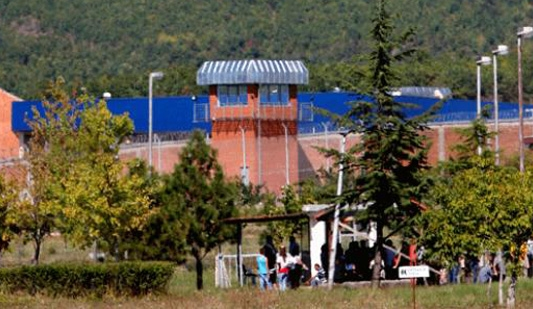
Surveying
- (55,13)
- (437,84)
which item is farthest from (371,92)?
(55,13)

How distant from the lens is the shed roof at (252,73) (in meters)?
80.4

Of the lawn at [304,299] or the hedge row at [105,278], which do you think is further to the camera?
the hedge row at [105,278]

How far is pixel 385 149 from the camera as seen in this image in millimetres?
42406

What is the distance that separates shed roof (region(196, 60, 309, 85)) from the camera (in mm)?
80438

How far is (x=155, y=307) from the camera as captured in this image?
35.0 m

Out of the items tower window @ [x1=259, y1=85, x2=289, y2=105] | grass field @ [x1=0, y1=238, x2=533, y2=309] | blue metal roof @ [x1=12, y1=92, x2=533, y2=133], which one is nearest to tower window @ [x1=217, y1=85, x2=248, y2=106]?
tower window @ [x1=259, y1=85, x2=289, y2=105]

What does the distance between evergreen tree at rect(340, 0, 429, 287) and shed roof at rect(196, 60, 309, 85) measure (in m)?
37.4

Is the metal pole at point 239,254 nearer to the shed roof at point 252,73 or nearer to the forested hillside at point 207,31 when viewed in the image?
the shed roof at point 252,73

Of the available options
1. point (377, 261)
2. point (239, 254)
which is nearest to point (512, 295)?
point (377, 261)

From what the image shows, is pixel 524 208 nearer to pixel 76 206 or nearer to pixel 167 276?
pixel 167 276

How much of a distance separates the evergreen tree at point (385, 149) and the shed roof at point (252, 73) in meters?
37.4

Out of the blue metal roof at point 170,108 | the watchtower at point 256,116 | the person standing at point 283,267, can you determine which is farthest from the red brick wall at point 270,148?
the person standing at point 283,267

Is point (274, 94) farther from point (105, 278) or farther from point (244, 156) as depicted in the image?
point (105, 278)

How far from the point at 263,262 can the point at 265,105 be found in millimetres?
39957
